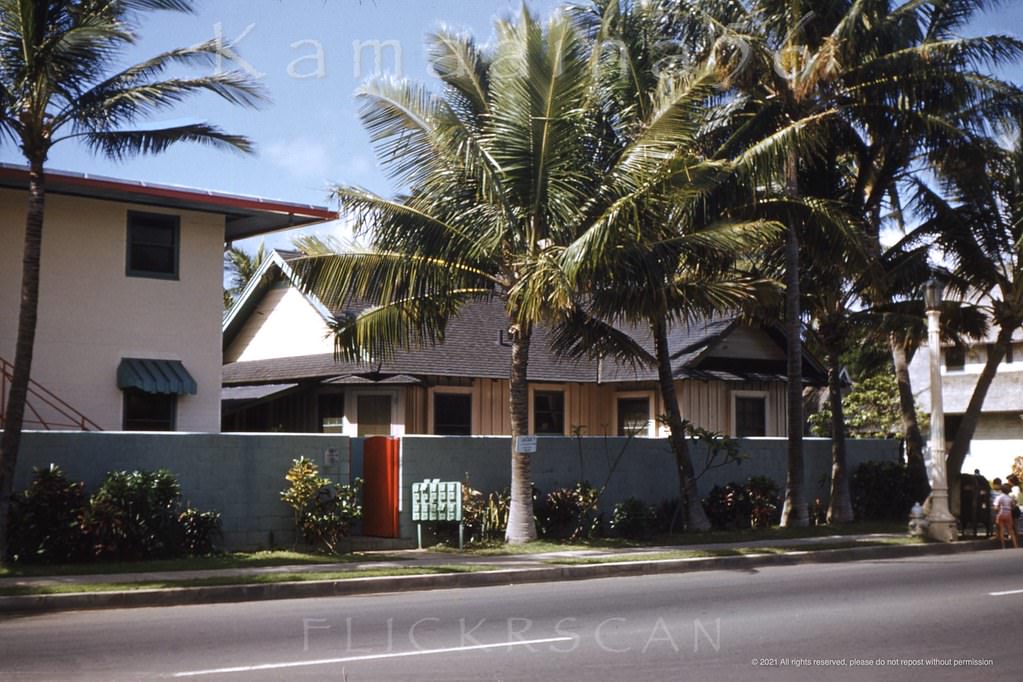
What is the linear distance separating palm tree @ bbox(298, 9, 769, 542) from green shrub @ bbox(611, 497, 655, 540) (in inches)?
89.4

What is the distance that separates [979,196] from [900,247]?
1.98m

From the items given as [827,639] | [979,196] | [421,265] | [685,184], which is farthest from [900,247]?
[827,639]

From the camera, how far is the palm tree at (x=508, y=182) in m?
18.8

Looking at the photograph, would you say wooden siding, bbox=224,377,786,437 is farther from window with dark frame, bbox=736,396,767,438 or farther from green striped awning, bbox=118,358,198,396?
green striped awning, bbox=118,358,198,396

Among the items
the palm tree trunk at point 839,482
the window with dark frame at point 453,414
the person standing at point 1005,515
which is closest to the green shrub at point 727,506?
the palm tree trunk at point 839,482

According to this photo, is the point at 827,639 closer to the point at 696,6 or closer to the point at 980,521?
the point at 980,521

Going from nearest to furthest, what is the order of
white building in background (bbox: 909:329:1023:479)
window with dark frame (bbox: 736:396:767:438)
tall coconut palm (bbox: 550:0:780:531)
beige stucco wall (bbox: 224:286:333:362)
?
tall coconut palm (bbox: 550:0:780:531) → beige stucco wall (bbox: 224:286:333:362) → window with dark frame (bbox: 736:396:767:438) → white building in background (bbox: 909:329:1023:479)

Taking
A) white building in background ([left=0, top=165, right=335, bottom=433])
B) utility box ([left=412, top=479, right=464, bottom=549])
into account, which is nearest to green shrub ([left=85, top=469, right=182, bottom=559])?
utility box ([left=412, top=479, right=464, bottom=549])

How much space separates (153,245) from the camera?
22.9 m

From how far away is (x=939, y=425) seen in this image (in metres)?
22.4

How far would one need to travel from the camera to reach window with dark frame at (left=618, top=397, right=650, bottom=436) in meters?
28.9

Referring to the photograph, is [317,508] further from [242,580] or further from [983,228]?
[983,228]

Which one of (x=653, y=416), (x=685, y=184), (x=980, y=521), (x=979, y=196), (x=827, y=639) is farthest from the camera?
(x=653, y=416)

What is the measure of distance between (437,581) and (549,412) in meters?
13.0
